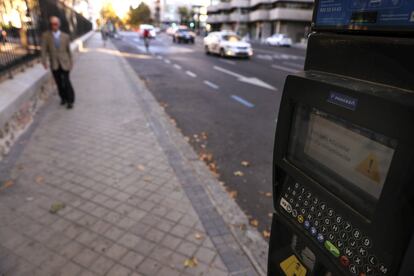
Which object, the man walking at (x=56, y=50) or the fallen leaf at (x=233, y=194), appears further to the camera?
the man walking at (x=56, y=50)

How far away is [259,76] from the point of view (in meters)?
13.7

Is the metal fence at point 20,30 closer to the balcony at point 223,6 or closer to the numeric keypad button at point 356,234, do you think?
the numeric keypad button at point 356,234

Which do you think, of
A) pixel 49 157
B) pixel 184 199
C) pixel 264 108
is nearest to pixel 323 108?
pixel 184 199

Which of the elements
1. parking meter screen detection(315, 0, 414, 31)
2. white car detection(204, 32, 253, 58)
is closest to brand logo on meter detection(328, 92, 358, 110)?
parking meter screen detection(315, 0, 414, 31)

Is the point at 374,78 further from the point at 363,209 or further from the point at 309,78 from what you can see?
the point at 363,209

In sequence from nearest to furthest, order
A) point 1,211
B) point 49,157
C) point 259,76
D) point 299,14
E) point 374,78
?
1. point 374,78
2. point 1,211
3. point 49,157
4. point 259,76
5. point 299,14

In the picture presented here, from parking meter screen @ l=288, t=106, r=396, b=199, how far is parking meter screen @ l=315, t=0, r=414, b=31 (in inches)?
13.3

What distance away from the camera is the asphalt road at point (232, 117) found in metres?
4.59

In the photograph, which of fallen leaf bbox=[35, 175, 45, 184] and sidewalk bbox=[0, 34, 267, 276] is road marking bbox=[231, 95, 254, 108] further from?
fallen leaf bbox=[35, 175, 45, 184]

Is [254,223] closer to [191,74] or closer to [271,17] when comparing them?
[191,74]

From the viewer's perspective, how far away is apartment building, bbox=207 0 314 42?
50.9m

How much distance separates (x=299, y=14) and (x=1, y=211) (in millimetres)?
54181

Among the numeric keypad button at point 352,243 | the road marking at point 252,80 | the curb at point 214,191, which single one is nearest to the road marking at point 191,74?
the road marking at point 252,80

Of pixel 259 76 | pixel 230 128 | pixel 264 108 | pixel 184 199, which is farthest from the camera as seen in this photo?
pixel 259 76
